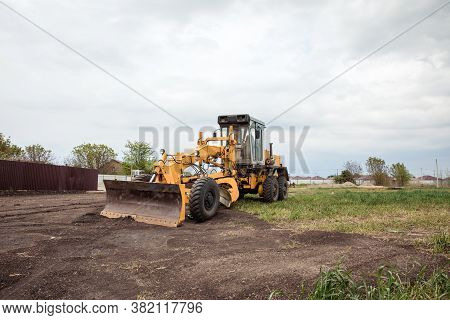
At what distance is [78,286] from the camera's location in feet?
12.0

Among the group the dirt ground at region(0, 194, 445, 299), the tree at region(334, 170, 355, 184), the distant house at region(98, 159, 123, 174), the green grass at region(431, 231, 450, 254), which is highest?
the distant house at region(98, 159, 123, 174)

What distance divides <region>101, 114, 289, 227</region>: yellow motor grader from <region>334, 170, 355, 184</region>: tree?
97.0 ft

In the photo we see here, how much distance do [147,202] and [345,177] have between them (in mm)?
38071

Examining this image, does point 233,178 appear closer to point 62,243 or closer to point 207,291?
point 62,243

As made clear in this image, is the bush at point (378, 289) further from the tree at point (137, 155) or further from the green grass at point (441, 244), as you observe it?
the tree at point (137, 155)

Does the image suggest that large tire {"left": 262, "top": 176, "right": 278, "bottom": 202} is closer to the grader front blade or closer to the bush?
the grader front blade

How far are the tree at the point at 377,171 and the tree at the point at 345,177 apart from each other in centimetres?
240

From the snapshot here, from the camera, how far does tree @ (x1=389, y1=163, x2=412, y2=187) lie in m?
39.3

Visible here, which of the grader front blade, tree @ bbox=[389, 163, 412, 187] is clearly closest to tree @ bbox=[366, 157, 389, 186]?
tree @ bbox=[389, 163, 412, 187]

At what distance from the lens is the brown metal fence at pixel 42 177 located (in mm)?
18922

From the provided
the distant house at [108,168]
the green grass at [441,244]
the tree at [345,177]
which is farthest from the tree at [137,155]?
the green grass at [441,244]

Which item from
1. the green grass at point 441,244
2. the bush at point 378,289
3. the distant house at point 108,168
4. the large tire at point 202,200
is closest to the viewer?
the bush at point 378,289

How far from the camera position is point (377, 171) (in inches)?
Answer: 1626

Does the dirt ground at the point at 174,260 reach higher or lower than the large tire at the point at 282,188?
lower
